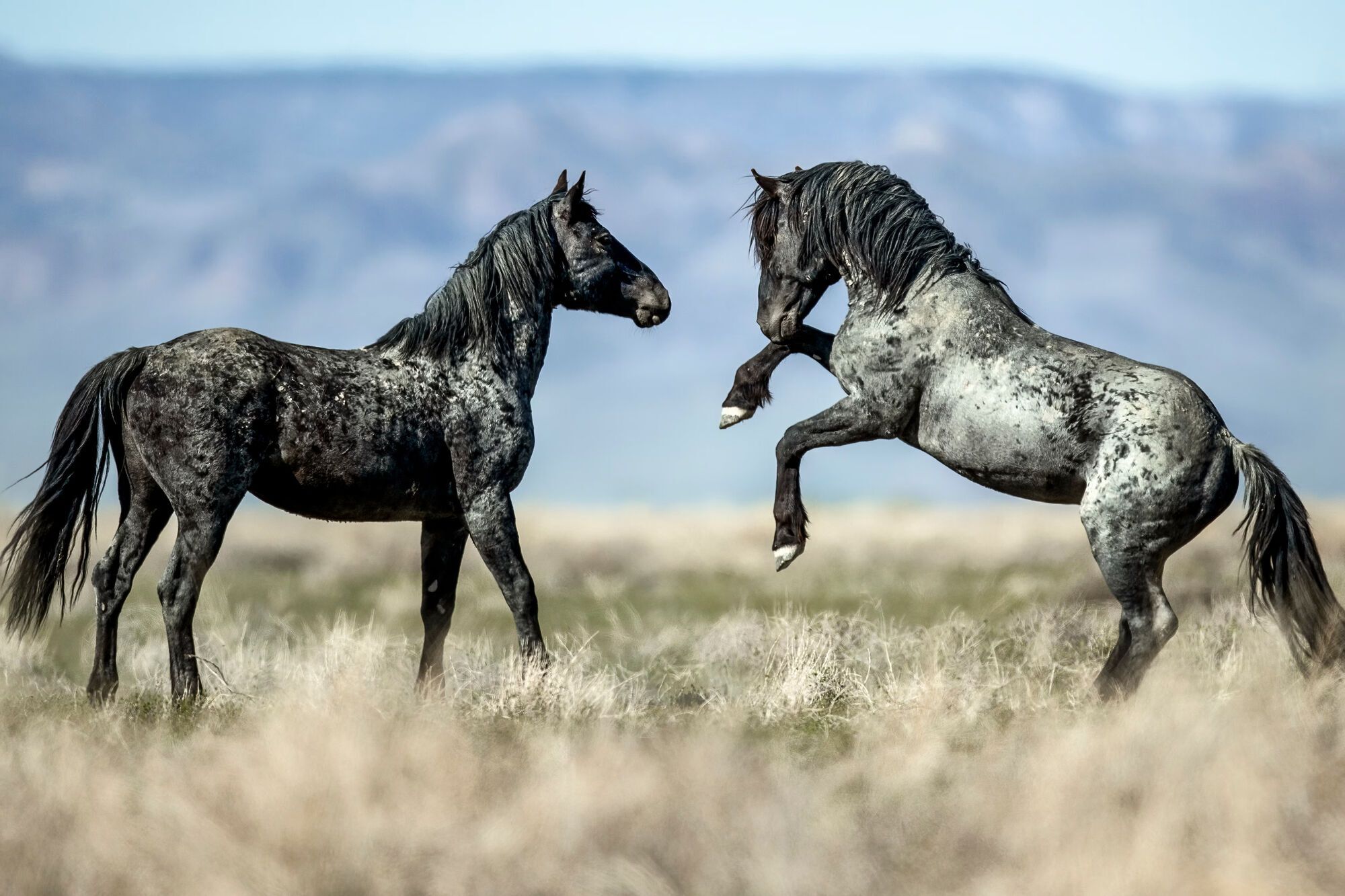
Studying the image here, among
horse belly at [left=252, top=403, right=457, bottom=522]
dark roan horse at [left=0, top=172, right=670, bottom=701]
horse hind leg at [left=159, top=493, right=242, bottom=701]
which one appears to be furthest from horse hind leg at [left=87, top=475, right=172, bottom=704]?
horse belly at [left=252, top=403, right=457, bottom=522]

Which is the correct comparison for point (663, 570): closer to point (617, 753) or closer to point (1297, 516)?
point (1297, 516)

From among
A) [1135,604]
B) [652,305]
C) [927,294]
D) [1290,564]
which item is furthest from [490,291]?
[1290,564]

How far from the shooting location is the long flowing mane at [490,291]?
856 centimetres

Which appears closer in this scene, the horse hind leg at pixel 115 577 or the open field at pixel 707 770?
the open field at pixel 707 770

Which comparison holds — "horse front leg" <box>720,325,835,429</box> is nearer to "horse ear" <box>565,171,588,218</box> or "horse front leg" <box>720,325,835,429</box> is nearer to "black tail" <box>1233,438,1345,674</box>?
"horse ear" <box>565,171,588,218</box>

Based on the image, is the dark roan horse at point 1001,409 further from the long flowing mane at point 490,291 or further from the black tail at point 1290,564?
the long flowing mane at point 490,291

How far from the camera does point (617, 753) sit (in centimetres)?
629

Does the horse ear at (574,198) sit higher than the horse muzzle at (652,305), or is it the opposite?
the horse ear at (574,198)

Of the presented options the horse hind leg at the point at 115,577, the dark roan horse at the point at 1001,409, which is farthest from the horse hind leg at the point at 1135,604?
the horse hind leg at the point at 115,577

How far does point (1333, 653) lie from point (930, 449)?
2.47 meters

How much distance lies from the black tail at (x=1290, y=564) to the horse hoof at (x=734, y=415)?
2.75 m

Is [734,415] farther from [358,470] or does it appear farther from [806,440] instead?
[358,470]

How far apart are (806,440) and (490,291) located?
6.79 feet

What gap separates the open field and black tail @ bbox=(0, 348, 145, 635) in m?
0.63
